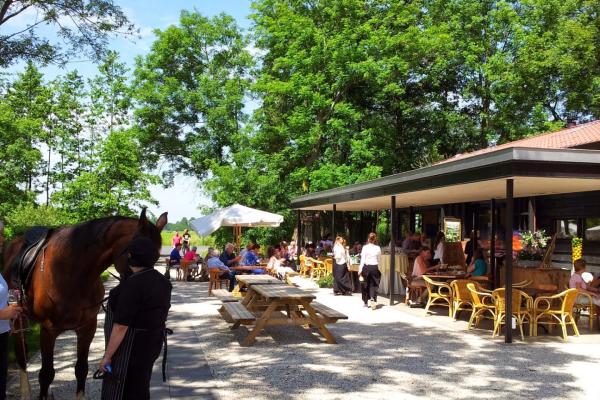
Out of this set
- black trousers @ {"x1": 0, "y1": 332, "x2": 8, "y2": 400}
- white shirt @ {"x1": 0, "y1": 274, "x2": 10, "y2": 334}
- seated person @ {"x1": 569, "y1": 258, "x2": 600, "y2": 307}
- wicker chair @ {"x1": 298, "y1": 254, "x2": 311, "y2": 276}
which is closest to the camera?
white shirt @ {"x1": 0, "y1": 274, "x2": 10, "y2": 334}

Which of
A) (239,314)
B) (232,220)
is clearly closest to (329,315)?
(239,314)

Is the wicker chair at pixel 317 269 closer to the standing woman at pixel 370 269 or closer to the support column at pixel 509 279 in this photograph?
the standing woman at pixel 370 269

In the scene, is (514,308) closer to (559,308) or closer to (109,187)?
(559,308)

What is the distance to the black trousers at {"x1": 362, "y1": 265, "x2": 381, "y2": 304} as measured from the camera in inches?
481

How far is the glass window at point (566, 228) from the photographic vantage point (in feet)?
54.2

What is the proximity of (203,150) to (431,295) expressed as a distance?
2337 cm

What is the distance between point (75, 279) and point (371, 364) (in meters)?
3.93

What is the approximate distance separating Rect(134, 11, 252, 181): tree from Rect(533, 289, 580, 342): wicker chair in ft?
77.8

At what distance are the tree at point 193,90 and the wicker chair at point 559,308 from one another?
23723 millimetres

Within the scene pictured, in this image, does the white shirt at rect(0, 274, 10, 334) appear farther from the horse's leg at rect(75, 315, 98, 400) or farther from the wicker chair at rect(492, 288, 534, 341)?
the wicker chair at rect(492, 288, 534, 341)

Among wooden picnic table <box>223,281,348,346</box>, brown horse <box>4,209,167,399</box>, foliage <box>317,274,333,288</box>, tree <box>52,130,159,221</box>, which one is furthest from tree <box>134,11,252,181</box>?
brown horse <box>4,209,167,399</box>

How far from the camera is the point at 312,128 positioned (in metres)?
27.2

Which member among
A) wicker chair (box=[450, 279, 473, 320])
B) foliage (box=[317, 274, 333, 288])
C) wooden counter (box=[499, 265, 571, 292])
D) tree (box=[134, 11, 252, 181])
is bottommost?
foliage (box=[317, 274, 333, 288])

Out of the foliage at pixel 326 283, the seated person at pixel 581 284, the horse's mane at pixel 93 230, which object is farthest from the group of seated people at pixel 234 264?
the horse's mane at pixel 93 230
